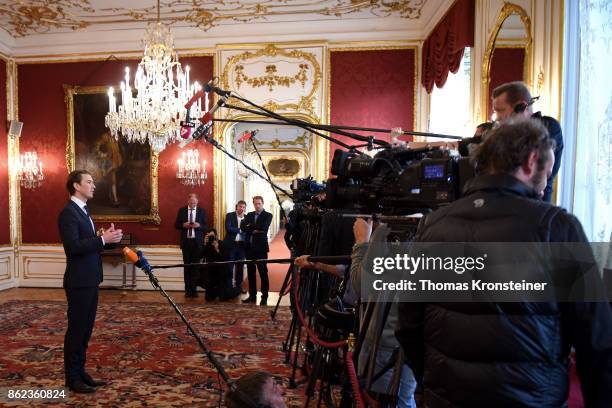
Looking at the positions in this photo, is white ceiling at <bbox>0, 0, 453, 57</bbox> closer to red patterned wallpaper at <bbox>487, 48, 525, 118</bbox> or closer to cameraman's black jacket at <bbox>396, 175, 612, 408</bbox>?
red patterned wallpaper at <bbox>487, 48, 525, 118</bbox>

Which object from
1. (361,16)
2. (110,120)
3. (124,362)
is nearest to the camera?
(124,362)

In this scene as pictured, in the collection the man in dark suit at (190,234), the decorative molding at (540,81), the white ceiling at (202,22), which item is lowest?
the man in dark suit at (190,234)

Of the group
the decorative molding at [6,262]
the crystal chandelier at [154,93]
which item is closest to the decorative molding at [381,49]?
the crystal chandelier at [154,93]

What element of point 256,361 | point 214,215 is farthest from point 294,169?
point 256,361

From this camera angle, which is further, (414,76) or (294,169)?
(294,169)

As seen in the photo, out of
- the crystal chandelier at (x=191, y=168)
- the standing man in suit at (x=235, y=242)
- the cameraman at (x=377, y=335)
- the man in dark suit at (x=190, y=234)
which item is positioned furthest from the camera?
the crystal chandelier at (x=191, y=168)

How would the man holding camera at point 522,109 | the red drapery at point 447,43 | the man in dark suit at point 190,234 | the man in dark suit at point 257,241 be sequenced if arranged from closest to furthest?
1. the man holding camera at point 522,109
2. the red drapery at point 447,43
3. the man in dark suit at point 257,241
4. the man in dark suit at point 190,234

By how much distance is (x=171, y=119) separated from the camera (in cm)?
477

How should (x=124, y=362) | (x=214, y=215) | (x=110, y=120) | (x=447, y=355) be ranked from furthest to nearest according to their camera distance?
(x=214, y=215) < (x=110, y=120) < (x=124, y=362) < (x=447, y=355)

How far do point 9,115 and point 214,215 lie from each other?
12.4ft

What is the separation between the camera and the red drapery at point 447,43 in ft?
13.3

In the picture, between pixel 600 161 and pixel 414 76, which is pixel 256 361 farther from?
pixel 414 76

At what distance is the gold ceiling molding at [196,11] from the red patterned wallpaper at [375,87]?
22.3 inches

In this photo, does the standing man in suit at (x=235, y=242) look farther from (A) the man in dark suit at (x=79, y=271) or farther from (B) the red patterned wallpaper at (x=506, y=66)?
(B) the red patterned wallpaper at (x=506, y=66)
